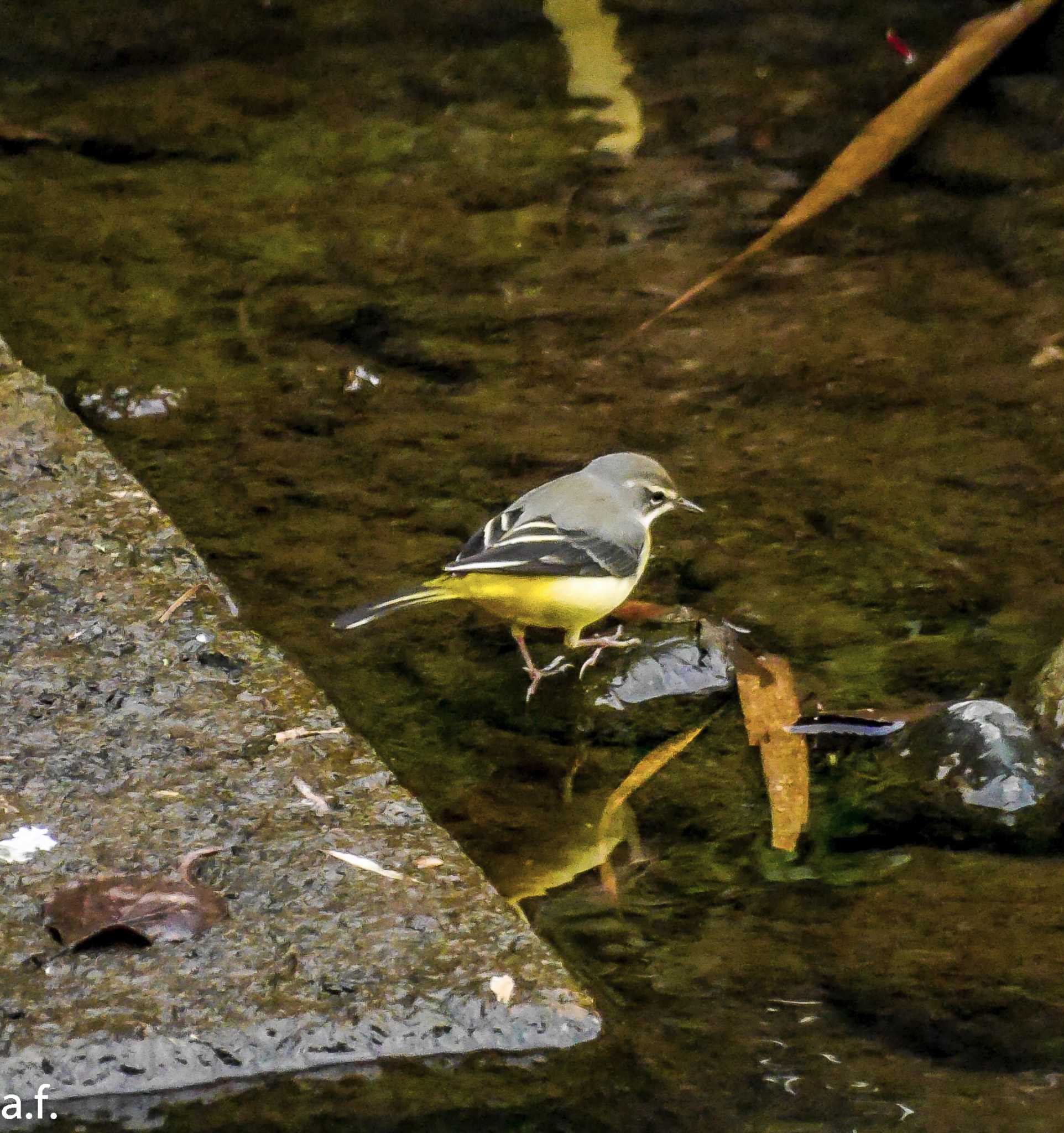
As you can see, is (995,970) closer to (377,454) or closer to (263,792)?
(263,792)

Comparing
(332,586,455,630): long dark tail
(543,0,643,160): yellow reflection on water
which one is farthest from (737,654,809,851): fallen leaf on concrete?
(543,0,643,160): yellow reflection on water

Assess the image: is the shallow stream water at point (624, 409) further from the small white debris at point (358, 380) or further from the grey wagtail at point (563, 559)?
the grey wagtail at point (563, 559)

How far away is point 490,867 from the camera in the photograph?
14.1 ft

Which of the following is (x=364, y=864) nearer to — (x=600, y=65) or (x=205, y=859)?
(x=205, y=859)

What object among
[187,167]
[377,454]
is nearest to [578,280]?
[377,454]

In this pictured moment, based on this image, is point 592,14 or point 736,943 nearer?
point 736,943

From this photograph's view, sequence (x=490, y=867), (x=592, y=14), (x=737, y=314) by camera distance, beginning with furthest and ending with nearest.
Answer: (x=592, y=14) → (x=737, y=314) → (x=490, y=867)

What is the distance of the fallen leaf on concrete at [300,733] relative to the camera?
4020 millimetres

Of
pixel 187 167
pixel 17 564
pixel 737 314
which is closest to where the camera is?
pixel 17 564

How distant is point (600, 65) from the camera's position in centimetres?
980

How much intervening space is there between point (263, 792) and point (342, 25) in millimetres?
7419

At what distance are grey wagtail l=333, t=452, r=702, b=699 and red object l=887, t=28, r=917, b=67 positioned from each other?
4.54 meters

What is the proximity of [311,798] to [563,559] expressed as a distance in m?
1.76

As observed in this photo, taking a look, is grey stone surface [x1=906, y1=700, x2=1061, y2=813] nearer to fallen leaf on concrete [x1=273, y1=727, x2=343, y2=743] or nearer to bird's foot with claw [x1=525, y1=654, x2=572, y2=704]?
bird's foot with claw [x1=525, y1=654, x2=572, y2=704]
